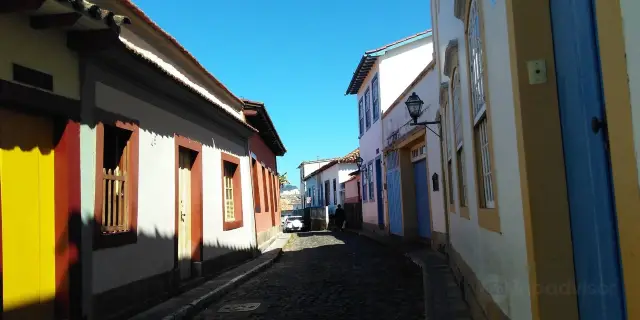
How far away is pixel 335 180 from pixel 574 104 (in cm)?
3330

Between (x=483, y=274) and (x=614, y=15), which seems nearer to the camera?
(x=614, y=15)

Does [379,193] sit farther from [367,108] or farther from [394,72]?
[394,72]

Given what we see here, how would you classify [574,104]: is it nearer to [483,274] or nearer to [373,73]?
[483,274]

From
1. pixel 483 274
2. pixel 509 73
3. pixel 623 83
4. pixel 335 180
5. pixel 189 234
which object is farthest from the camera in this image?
pixel 335 180

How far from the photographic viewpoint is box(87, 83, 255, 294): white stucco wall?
5.61 m

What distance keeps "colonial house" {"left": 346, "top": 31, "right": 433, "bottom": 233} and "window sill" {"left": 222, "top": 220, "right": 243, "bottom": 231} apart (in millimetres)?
7944

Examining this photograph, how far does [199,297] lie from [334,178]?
2932 cm

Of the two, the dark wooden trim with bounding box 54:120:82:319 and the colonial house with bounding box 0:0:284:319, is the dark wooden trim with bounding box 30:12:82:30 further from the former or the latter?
the dark wooden trim with bounding box 54:120:82:319

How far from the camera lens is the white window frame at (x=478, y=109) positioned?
496 centimetres

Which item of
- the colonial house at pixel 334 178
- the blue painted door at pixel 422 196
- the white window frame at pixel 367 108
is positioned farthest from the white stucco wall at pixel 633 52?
the colonial house at pixel 334 178

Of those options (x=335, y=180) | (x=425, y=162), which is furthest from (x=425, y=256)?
(x=335, y=180)

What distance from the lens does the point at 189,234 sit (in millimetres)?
9023

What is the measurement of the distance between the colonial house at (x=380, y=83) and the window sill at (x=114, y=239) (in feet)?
43.0

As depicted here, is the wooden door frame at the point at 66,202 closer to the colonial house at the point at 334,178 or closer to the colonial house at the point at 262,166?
the colonial house at the point at 262,166
